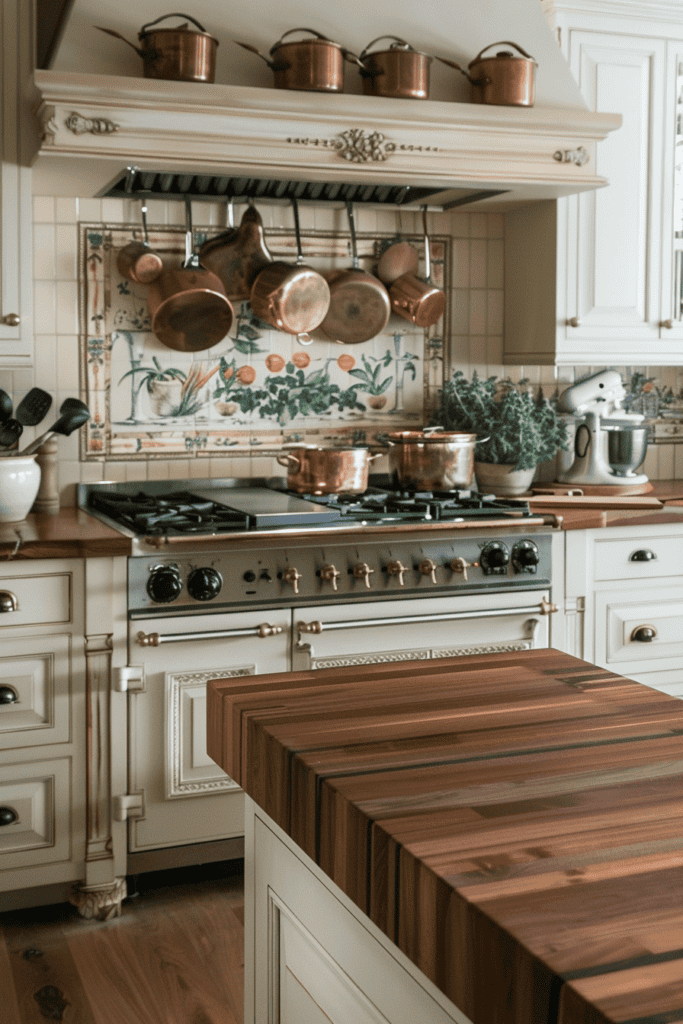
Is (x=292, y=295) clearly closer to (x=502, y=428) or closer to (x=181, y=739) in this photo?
(x=502, y=428)

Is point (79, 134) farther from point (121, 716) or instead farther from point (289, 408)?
point (121, 716)

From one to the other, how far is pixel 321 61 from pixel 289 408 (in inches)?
40.1

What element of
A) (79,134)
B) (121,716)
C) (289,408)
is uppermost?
(79,134)

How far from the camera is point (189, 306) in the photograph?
304 centimetres

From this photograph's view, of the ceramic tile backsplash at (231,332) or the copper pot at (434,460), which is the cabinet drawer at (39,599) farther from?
the copper pot at (434,460)

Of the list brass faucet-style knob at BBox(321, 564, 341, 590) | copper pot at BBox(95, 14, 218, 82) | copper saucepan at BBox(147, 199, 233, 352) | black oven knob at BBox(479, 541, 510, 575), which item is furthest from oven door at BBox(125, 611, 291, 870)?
copper pot at BBox(95, 14, 218, 82)

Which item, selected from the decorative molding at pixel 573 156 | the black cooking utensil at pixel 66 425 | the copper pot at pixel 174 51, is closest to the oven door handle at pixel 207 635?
the black cooking utensil at pixel 66 425

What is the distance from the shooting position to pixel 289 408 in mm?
3262

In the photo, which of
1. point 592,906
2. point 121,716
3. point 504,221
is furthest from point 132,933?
point 504,221

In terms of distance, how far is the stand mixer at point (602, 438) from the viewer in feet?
10.9

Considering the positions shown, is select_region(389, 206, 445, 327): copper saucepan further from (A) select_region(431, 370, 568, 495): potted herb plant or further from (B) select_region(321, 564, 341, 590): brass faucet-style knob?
(B) select_region(321, 564, 341, 590): brass faucet-style knob

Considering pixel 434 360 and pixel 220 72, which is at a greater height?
pixel 220 72

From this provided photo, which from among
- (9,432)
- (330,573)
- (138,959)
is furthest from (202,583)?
(138,959)

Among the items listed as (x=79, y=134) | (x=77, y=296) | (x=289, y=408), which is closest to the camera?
(x=79, y=134)
